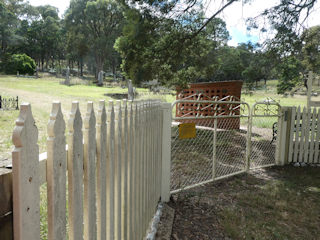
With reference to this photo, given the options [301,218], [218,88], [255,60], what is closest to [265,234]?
[301,218]

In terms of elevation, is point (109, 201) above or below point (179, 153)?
above

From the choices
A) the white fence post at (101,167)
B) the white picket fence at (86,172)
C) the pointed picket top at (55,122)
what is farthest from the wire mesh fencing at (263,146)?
the pointed picket top at (55,122)

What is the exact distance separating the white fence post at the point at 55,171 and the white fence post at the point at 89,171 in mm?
195

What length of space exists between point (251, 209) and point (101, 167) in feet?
10.7

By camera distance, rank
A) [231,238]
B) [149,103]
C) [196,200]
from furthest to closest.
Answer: [196,200]
[231,238]
[149,103]

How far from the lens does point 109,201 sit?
1.57 metres

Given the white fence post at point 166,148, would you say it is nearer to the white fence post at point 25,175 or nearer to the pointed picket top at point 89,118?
the pointed picket top at point 89,118

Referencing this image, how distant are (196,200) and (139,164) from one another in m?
2.23

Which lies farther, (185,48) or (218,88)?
(218,88)

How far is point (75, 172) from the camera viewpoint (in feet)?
3.74

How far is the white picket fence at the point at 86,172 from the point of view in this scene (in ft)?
2.84

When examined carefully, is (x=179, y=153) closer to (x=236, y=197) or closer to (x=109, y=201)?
(x=236, y=197)

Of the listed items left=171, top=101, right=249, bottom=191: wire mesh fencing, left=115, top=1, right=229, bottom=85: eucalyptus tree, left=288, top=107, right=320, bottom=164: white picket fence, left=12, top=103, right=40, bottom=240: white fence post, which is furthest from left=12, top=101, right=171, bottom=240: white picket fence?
left=115, top=1, right=229, bottom=85: eucalyptus tree

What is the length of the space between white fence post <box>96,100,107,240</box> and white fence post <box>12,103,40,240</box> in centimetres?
48
